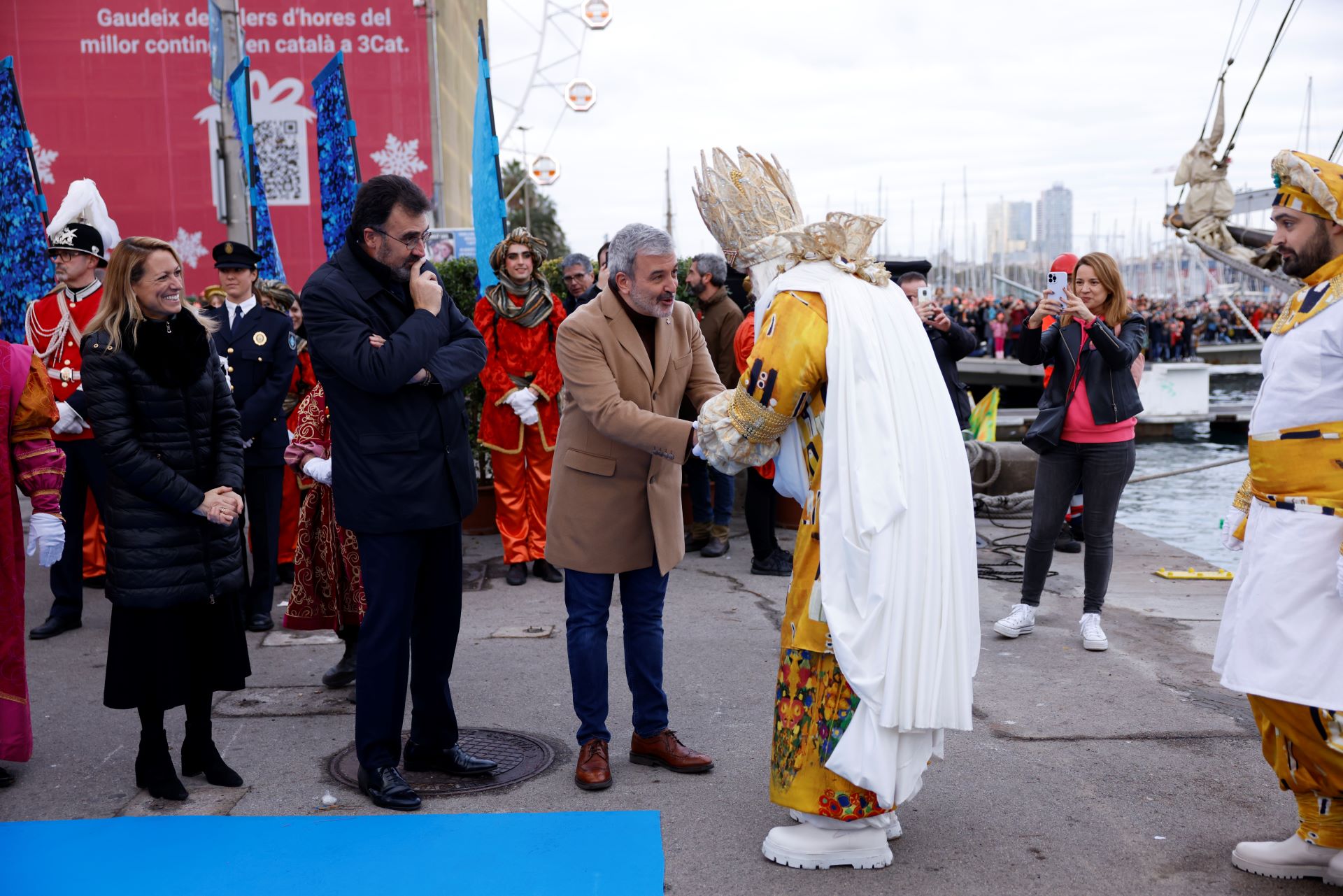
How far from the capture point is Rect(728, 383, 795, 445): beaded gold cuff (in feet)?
10.9

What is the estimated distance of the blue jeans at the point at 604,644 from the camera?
160 inches

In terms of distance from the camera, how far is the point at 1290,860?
11.0 feet

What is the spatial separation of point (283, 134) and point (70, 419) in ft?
46.7

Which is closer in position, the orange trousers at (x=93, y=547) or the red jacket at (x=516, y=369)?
the orange trousers at (x=93, y=547)

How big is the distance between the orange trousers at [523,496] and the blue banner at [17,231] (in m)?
3.17

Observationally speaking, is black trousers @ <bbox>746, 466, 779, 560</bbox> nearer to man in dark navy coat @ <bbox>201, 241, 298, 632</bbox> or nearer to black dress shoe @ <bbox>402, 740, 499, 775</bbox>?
man in dark navy coat @ <bbox>201, 241, 298, 632</bbox>

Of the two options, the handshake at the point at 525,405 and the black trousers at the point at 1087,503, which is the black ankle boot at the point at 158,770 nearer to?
the handshake at the point at 525,405

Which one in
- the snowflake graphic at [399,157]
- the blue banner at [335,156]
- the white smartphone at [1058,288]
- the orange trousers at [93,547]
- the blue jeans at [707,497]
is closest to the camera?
the white smartphone at [1058,288]

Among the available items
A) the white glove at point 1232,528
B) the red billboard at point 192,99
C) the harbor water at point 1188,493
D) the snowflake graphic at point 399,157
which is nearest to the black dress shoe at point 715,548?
the harbor water at point 1188,493

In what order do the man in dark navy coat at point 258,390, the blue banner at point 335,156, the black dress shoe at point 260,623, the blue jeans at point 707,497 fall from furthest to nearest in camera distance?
the blue banner at point 335,156
the blue jeans at point 707,497
the man in dark navy coat at point 258,390
the black dress shoe at point 260,623

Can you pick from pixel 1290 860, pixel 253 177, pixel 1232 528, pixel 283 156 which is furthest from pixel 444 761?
pixel 283 156

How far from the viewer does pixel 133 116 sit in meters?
19.7

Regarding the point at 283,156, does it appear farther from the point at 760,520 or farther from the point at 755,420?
the point at 755,420

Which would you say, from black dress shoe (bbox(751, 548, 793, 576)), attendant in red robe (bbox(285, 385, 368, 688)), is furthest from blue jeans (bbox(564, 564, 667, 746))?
black dress shoe (bbox(751, 548, 793, 576))
